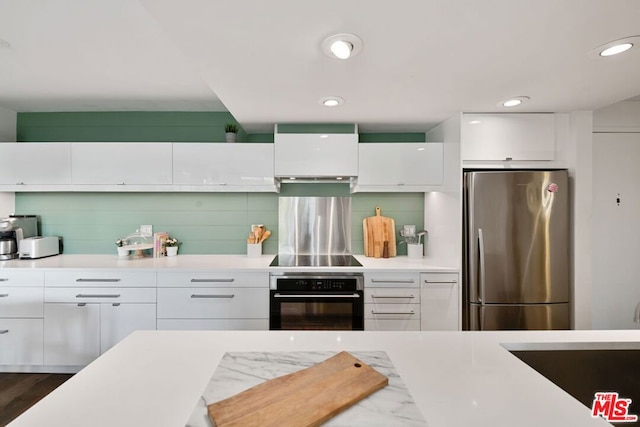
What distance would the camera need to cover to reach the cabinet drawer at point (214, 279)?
2.47m

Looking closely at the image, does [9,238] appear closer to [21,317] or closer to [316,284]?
[21,317]

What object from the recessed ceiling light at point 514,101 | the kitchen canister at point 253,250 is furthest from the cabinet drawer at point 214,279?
the recessed ceiling light at point 514,101

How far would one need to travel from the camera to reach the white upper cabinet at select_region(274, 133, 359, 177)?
2734 mm

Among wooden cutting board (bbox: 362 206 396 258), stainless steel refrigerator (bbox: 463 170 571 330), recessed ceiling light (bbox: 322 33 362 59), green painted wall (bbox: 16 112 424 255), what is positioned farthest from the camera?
green painted wall (bbox: 16 112 424 255)

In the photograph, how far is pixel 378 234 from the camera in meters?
2.97

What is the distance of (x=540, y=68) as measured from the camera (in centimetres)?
165

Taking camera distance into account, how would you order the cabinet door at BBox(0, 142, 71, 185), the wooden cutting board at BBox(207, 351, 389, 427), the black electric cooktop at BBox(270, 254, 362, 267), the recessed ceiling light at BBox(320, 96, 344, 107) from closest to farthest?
the wooden cutting board at BBox(207, 351, 389, 427) < the recessed ceiling light at BBox(320, 96, 344, 107) < the black electric cooktop at BBox(270, 254, 362, 267) < the cabinet door at BBox(0, 142, 71, 185)

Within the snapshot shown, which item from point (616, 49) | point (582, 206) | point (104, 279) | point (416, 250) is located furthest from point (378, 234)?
point (104, 279)

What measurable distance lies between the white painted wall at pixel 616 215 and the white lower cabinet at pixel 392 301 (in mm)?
1740

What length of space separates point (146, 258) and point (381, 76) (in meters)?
2.64

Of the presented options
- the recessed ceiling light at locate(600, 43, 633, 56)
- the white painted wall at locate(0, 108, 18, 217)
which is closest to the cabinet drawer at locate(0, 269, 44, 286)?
the white painted wall at locate(0, 108, 18, 217)

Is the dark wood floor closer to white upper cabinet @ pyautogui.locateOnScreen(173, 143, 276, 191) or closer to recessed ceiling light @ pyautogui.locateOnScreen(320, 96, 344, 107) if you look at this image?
white upper cabinet @ pyautogui.locateOnScreen(173, 143, 276, 191)

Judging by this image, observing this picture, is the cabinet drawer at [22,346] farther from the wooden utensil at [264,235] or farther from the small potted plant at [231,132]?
the small potted plant at [231,132]

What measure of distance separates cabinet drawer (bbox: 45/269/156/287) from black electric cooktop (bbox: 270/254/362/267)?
1.03 m
